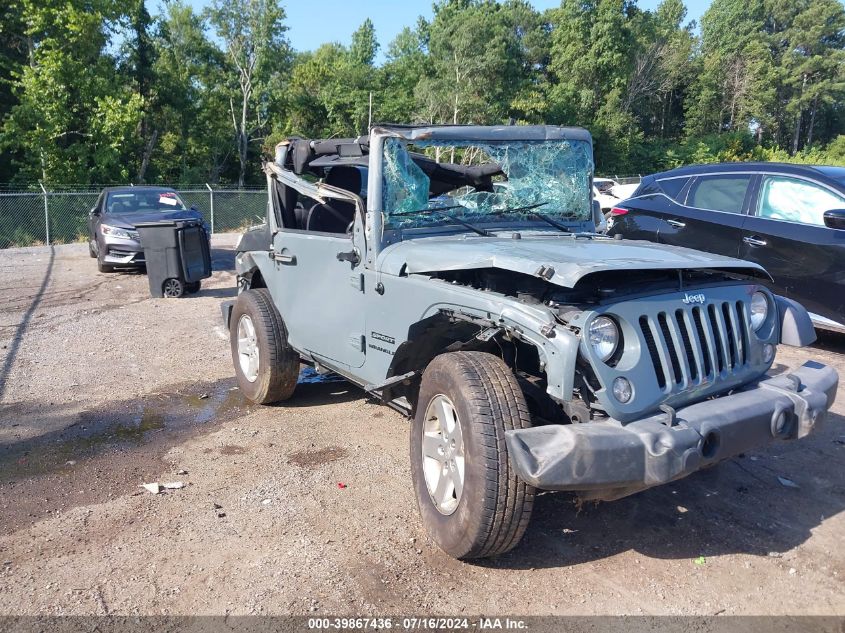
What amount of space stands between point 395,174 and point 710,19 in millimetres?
71109

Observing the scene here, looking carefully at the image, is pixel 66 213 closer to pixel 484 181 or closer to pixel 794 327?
pixel 484 181

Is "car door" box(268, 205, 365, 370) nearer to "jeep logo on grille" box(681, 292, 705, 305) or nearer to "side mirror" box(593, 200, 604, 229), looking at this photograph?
"side mirror" box(593, 200, 604, 229)

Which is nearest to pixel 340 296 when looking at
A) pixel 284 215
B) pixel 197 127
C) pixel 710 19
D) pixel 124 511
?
pixel 284 215

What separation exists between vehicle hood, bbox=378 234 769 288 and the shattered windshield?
278 millimetres

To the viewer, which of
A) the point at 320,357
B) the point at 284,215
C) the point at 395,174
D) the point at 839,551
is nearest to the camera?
the point at 839,551

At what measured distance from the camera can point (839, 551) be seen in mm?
3518

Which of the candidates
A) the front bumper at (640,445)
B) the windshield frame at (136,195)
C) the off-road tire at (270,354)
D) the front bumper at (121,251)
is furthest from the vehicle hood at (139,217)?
the front bumper at (640,445)

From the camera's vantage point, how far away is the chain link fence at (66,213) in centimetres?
1923

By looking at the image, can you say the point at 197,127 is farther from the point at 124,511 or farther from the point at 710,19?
the point at 710,19

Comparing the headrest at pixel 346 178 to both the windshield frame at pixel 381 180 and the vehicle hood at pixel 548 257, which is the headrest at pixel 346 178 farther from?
the vehicle hood at pixel 548 257

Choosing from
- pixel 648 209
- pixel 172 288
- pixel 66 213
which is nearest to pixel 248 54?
pixel 66 213

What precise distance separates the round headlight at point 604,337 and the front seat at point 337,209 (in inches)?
97.0

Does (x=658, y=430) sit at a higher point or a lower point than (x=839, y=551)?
higher

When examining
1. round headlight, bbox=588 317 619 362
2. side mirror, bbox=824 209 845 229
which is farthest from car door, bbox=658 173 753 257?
round headlight, bbox=588 317 619 362
